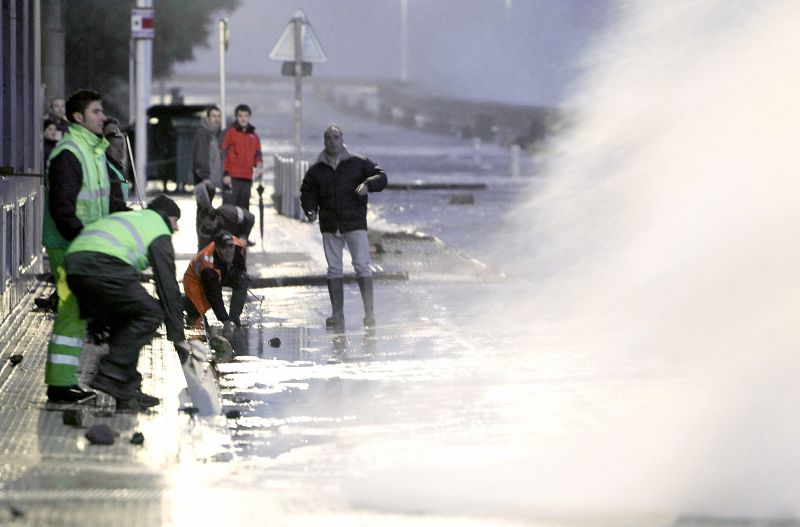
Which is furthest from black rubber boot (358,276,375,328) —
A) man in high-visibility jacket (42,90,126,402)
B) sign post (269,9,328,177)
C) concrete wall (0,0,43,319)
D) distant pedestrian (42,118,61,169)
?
sign post (269,9,328,177)

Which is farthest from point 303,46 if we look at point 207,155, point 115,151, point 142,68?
point 115,151

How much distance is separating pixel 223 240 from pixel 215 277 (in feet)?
1.47

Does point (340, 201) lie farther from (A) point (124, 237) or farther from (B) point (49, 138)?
(B) point (49, 138)

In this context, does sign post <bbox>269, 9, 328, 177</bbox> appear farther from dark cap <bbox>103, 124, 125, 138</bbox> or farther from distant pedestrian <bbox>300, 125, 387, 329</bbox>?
dark cap <bbox>103, 124, 125, 138</bbox>

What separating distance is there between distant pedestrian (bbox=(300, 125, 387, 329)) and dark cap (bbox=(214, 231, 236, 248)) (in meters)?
1.43

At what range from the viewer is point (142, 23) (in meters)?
25.6

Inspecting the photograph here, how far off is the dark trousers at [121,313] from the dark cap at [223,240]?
2828mm

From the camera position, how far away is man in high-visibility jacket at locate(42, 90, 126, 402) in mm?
9750

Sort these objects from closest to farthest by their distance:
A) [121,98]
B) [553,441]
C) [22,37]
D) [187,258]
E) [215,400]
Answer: [553,441] < [215,400] < [22,37] < [187,258] < [121,98]

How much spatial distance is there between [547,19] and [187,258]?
89.6m

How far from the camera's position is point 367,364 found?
11.6 meters

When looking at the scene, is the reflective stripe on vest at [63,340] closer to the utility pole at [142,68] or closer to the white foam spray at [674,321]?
the white foam spray at [674,321]

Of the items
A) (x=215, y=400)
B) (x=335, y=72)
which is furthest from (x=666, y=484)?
(x=335, y=72)

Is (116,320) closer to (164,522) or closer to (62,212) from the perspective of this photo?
(62,212)
